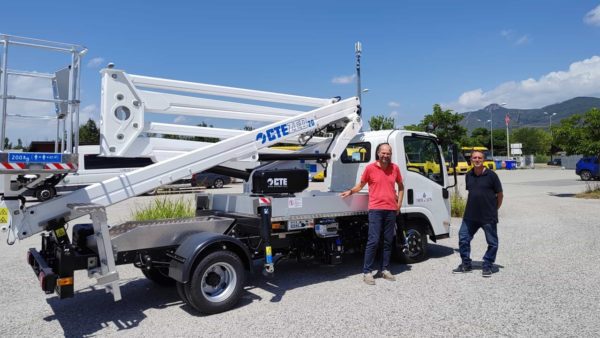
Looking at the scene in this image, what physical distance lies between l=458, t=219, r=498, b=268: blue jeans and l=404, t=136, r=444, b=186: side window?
1127 mm

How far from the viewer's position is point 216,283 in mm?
5336

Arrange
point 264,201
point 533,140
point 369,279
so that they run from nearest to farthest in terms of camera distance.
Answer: point 264,201, point 369,279, point 533,140

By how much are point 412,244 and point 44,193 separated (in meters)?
5.42

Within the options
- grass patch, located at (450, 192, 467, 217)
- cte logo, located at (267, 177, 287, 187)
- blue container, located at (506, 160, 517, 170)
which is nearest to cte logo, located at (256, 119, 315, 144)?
cte logo, located at (267, 177, 287, 187)

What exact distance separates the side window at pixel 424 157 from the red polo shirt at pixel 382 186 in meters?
0.90

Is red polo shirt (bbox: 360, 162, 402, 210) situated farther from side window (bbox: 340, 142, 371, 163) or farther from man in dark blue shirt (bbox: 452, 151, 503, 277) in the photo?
man in dark blue shirt (bbox: 452, 151, 503, 277)

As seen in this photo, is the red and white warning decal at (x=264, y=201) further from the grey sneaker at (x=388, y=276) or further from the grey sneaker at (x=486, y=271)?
the grey sneaker at (x=486, y=271)

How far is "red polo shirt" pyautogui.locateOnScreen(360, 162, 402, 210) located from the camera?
635cm

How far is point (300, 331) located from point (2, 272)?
5763mm

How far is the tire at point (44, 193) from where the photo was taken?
15.6ft

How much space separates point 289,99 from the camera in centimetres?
693

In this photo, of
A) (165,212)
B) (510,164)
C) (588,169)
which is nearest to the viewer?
(165,212)

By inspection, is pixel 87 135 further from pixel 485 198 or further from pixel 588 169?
pixel 588 169

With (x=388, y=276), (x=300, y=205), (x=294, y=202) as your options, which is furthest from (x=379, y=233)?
(x=294, y=202)
